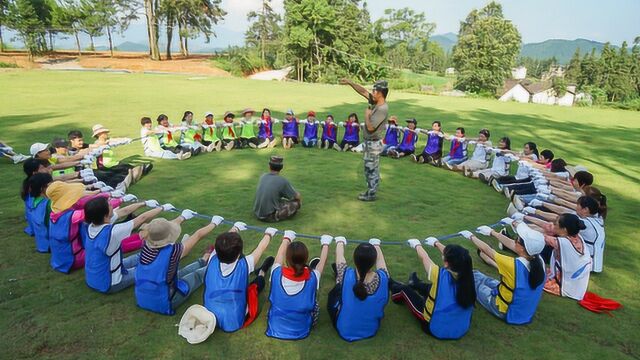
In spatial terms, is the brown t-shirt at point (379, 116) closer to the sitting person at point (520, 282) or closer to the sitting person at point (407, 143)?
the sitting person at point (520, 282)

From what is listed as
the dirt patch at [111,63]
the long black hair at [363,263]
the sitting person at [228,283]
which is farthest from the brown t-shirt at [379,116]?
the dirt patch at [111,63]

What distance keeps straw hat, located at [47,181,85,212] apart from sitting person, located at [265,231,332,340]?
10.7ft

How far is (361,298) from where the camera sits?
410 centimetres

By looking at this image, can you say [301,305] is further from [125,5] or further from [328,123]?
[125,5]

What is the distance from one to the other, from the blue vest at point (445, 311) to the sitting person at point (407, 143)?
27.0 feet

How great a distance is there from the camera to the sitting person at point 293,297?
4.08 m

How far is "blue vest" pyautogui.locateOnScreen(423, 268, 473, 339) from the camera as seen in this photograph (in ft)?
13.8

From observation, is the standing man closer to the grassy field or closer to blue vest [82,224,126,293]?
the grassy field

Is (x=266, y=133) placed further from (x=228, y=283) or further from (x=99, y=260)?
(x=228, y=283)

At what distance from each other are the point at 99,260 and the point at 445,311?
4.07 metres

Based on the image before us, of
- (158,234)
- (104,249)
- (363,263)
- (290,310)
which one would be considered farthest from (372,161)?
(104,249)

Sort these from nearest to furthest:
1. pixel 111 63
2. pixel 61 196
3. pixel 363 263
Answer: pixel 363 263 → pixel 61 196 → pixel 111 63

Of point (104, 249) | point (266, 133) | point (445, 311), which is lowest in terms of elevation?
point (445, 311)

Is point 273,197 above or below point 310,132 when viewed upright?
below
